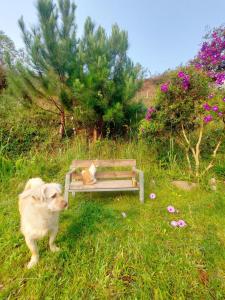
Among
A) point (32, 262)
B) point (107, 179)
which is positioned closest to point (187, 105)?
point (107, 179)

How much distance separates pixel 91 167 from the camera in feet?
10.2

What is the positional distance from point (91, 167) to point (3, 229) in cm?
141

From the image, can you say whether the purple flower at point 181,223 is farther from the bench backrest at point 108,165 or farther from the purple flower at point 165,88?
the purple flower at point 165,88

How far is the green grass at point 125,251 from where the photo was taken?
1630mm

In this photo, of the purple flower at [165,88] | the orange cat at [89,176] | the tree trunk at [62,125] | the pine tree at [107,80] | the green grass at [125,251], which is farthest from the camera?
the tree trunk at [62,125]

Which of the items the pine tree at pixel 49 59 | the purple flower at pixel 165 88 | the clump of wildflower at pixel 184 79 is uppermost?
the pine tree at pixel 49 59

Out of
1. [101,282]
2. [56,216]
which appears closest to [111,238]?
[101,282]

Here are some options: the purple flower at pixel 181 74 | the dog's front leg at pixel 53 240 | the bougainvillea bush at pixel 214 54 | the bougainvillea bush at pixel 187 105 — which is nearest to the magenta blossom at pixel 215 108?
the bougainvillea bush at pixel 187 105

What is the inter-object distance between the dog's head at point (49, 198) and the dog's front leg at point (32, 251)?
1.38ft

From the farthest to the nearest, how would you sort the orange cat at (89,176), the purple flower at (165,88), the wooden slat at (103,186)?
the purple flower at (165,88), the orange cat at (89,176), the wooden slat at (103,186)

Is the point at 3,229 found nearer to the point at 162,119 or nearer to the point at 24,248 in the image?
the point at 24,248

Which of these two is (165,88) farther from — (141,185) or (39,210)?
(39,210)

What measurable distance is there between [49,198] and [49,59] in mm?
3796

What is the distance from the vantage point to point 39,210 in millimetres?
1725
